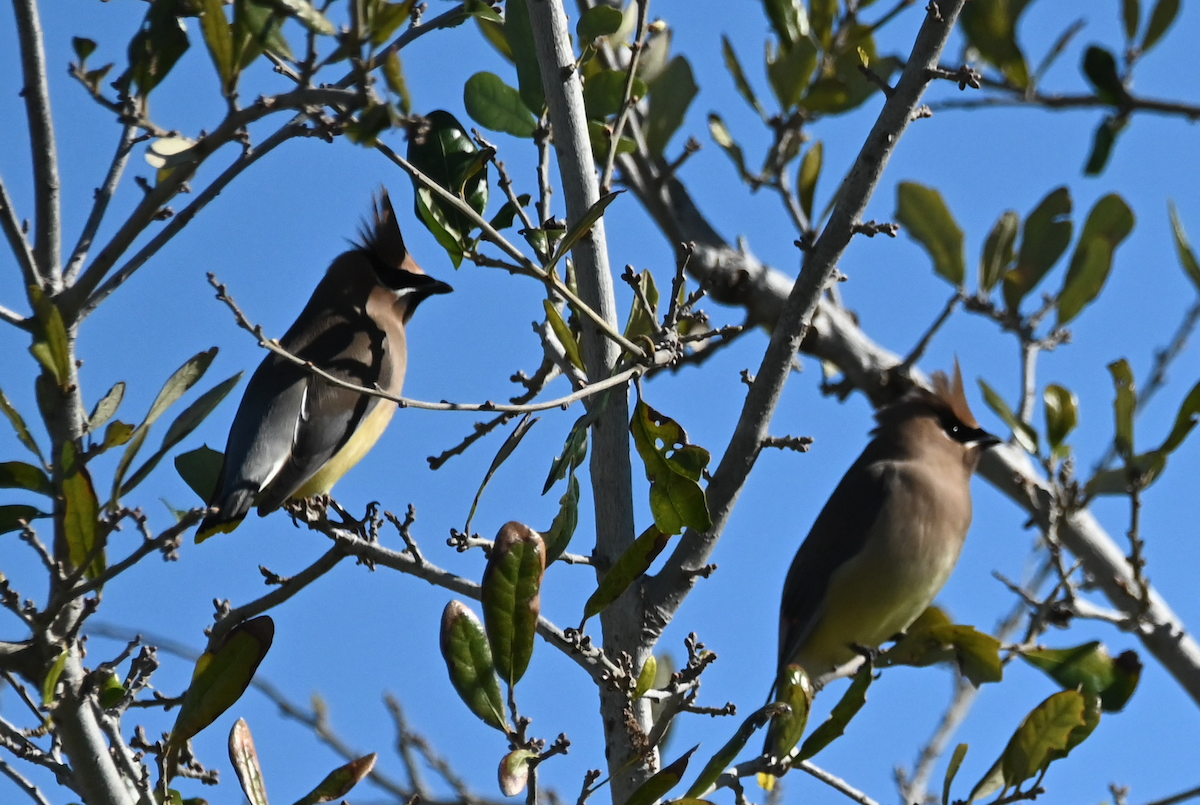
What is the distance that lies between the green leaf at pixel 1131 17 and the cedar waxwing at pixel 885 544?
5.29ft

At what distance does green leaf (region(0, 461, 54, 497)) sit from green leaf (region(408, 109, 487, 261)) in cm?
72

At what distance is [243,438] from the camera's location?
4.04 m

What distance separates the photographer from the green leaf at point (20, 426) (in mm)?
2090

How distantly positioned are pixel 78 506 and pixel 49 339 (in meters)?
0.25

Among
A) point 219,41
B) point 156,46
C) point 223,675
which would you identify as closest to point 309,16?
point 219,41

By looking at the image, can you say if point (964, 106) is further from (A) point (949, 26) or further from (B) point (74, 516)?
(B) point (74, 516)

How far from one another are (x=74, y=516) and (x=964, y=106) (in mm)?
2412

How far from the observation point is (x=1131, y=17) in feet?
12.1

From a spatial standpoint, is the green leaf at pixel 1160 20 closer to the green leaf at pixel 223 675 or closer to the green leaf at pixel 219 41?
the green leaf at pixel 219 41

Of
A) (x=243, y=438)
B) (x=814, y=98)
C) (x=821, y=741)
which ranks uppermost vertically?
(x=814, y=98)

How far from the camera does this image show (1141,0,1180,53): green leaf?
3.68m

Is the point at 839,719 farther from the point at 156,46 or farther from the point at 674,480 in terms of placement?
the point at 156,46

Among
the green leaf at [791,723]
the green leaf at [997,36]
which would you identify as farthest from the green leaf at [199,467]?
the green leaf at [997,36]

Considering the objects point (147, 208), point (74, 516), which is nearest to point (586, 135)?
point (147, 208)
